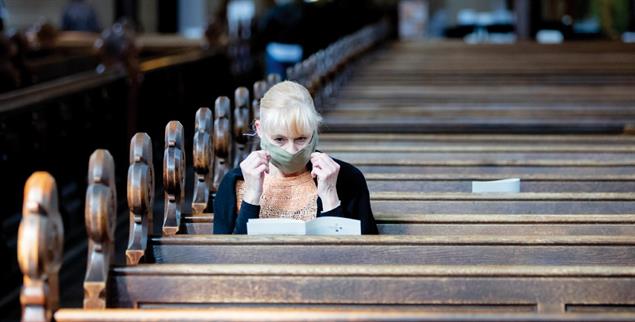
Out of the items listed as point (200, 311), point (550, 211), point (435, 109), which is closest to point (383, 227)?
point (550, 211)

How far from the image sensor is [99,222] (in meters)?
2.18

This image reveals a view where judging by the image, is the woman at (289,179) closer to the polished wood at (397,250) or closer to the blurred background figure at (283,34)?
the polished wood at (397,250)

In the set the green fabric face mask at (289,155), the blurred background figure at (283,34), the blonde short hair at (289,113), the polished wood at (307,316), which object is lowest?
the blurred background figure at (283,34)

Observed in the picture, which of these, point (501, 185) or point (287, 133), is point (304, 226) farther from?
point (501, 185)

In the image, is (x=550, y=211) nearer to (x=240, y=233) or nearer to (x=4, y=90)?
(x=240, y=233)

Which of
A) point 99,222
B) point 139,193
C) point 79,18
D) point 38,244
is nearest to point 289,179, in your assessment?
point 139,193

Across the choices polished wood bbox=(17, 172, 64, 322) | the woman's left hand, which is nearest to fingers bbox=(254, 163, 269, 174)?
the woman's left hand

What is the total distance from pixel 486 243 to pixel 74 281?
3254 millimetres

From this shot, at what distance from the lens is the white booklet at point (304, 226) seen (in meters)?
2.73

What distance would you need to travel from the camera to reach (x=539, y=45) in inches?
463

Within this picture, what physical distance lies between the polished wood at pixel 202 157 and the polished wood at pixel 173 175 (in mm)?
243

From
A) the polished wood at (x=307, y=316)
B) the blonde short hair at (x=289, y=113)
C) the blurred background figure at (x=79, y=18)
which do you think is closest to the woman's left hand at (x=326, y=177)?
the blonde short hair at (x=289, y=113)

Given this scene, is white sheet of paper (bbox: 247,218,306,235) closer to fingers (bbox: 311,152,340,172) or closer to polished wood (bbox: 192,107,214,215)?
fingers (bbox: 311,152,340,172)

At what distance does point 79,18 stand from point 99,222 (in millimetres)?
13114
